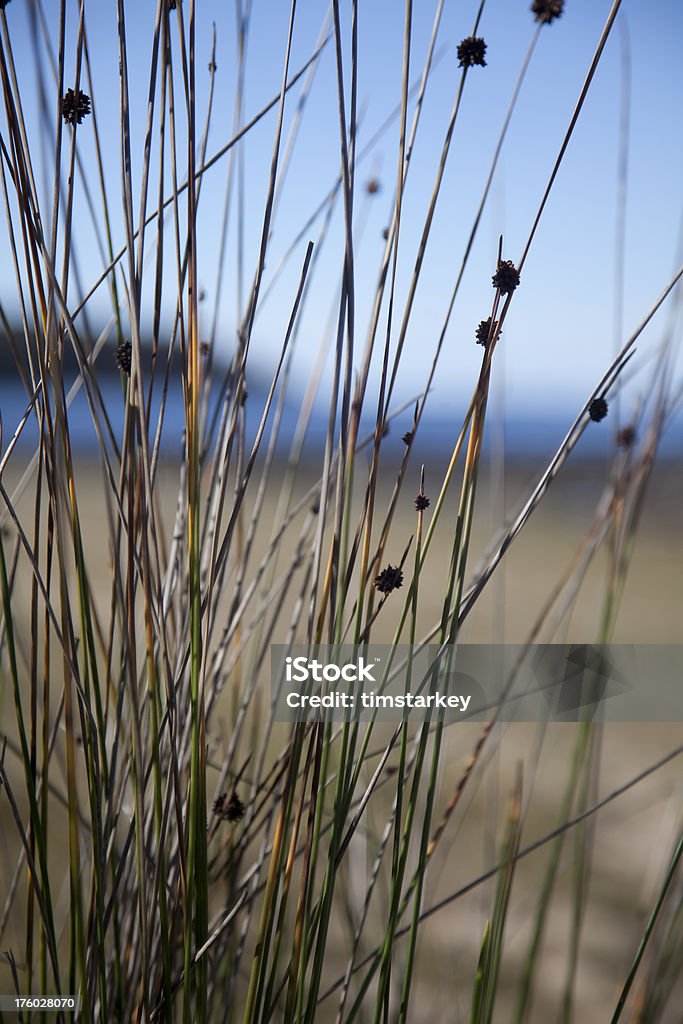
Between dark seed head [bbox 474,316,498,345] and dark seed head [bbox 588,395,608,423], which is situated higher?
dark seed head [bbox 474,316,498,345]

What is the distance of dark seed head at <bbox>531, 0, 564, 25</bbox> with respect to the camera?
0.45 m

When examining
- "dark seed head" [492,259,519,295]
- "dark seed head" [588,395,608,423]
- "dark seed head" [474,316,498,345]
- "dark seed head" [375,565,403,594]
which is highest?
"dark seed head" [492,259,519,295]

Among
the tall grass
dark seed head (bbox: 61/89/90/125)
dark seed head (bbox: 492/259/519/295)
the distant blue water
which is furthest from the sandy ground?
dark seed head (bbox: 61/89/90/125)

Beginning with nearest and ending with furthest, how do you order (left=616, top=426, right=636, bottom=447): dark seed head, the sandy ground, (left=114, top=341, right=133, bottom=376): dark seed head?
(left=114, top=341, right=133, bottom=376): dark seed head, (left=616, top=426, right=636, bottom=447): dark seed head, the sandy ground

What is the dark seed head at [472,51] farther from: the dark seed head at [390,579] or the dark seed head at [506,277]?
the dark seed head at [390,579]

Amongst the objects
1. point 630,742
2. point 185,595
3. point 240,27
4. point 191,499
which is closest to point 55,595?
point 185,595

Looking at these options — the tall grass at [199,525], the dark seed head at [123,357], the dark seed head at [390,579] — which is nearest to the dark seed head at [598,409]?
the tall grass at [199,525]

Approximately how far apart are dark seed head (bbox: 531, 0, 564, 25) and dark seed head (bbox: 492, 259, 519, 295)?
0.48ft

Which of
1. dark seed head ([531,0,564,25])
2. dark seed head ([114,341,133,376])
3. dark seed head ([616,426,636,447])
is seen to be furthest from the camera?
dark seed head ([616,426,636,447])

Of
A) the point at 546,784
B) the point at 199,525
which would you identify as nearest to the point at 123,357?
the point at 199,525

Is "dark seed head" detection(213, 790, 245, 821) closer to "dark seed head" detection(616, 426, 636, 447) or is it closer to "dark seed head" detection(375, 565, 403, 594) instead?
"dark seed head" detection(375, 565, 403, 594)

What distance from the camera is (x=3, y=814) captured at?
1185 mm

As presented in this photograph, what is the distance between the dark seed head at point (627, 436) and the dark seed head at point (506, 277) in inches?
10.3

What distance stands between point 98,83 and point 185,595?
0.42 metres
